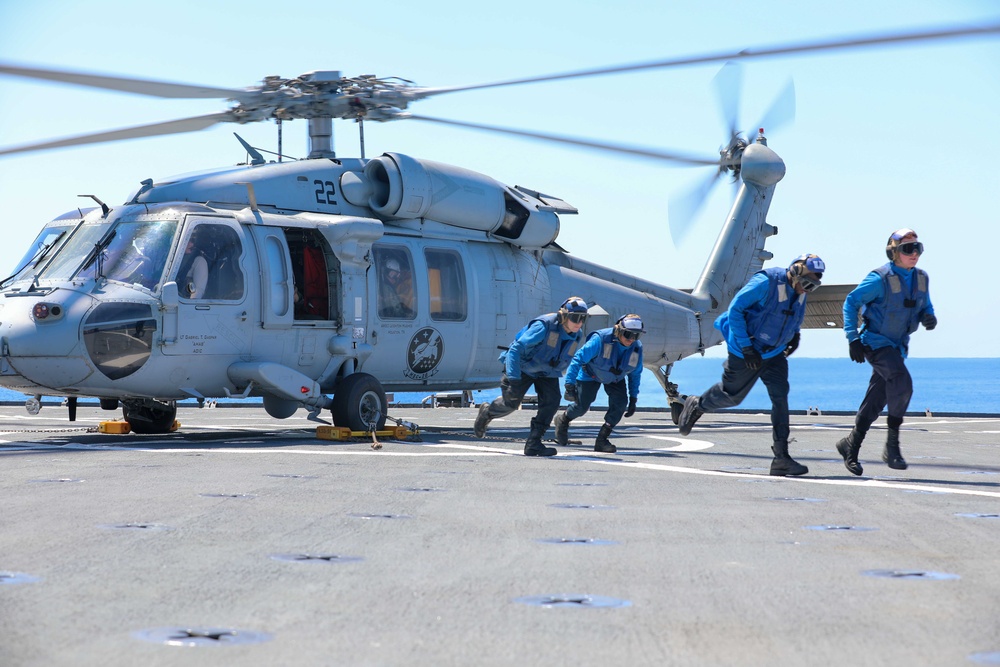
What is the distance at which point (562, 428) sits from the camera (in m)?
13.7

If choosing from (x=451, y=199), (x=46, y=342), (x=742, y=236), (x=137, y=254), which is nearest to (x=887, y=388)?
(x=451, y=199)

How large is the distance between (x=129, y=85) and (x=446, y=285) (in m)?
5.40

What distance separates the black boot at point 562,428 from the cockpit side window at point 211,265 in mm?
3933

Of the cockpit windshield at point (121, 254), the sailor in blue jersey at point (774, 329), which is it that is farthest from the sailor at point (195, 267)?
the sailor in blue jersey at point (774, 329)

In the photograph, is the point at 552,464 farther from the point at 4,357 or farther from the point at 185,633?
the point at 185,633

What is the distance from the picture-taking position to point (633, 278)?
18.9 m

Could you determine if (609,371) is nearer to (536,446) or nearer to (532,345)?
(532,345)

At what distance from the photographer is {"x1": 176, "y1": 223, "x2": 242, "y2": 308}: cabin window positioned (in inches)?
502

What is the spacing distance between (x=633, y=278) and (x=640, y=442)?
204 inches

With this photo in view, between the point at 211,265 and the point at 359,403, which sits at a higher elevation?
the point at 211,265

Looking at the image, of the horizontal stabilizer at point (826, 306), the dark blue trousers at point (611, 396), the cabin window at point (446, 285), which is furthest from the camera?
the horizontal stabilizer at point (826, 306)

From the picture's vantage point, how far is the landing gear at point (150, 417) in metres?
14.7

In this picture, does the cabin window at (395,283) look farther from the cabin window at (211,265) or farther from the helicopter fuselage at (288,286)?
the cabin window at (211,265)

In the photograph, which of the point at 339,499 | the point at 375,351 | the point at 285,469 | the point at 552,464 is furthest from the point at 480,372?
the point at 339,499
